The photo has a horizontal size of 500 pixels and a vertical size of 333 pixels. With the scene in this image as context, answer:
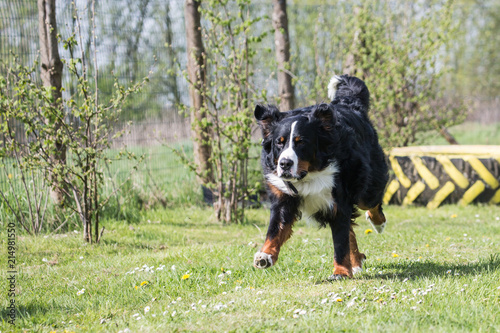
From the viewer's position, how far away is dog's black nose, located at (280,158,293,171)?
3.61 meters

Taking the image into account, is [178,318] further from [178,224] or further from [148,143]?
[148,143]

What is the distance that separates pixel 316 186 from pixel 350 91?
1.51 metres

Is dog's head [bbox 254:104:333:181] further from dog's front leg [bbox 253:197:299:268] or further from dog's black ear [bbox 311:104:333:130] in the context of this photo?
dog's front leg [bbox 253:197:299:268]

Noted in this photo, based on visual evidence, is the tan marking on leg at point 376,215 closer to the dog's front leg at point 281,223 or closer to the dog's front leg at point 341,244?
the dog's front leg at point 341,244

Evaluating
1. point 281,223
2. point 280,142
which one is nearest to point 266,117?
point 280,142

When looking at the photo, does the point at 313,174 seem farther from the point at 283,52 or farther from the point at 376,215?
the point at 283,52

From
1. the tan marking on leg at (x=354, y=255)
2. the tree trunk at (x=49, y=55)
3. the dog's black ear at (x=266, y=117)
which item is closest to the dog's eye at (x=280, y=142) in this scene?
the dog's black ear at (x=266, y=117)

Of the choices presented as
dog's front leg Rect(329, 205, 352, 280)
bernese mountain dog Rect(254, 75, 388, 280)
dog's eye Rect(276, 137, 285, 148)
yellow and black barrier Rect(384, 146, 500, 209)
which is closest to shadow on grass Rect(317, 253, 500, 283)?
dog's front leg Rect(329, 205, 352, 280)

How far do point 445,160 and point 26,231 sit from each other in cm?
554

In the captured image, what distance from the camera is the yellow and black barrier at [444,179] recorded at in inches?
302

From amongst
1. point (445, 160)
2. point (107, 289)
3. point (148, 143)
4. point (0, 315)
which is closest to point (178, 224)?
point (148, 143)

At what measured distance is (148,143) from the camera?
25.6 feet

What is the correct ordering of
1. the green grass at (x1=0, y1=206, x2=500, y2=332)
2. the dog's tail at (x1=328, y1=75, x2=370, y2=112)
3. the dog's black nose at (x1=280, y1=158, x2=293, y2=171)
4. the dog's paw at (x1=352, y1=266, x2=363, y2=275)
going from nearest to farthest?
the green grass at (x1=0, y1=206, x2=500, y2=332) < the dog's black nose at (x1=280, y1=158, x2=293, y2=171) < the dog's paw at (x1=352, y1=266, x2=363, y2=275) < the dog's tail at (x1=328, y1=75, x2=370, y2=112)

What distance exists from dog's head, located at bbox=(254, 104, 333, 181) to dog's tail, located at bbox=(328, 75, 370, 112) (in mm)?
1001
